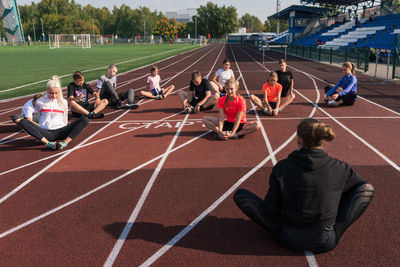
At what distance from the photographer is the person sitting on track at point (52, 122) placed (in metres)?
7.07

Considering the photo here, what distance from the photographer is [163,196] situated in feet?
16.6

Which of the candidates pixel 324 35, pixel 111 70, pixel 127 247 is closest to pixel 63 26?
pixel 324 35

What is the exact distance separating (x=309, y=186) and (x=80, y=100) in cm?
855

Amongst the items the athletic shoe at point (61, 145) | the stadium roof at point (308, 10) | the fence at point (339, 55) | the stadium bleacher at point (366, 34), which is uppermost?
the stadium roof at point (308, 10)

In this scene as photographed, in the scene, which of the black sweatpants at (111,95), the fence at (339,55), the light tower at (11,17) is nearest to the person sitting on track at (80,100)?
Result: the black sweatpants at (111,95)

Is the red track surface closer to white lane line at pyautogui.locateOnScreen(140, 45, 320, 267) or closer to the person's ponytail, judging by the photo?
white lane line at pyautogui.locateOnScreen(140, 45, 320, 267)

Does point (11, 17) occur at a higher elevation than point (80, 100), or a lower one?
higher

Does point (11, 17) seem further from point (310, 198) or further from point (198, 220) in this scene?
point (310, 198)

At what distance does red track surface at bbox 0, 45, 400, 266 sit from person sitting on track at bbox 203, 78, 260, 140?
0.32 m

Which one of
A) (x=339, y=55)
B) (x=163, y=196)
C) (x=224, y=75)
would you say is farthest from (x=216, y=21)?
(x=163, y=196)

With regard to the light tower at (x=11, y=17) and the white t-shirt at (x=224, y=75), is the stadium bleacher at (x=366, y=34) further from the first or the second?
the light tower at (x=11, y=17)

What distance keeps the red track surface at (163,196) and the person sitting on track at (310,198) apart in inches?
11.1

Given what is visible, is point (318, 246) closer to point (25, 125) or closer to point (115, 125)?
point (25, 125)

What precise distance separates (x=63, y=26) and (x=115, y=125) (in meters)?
131
